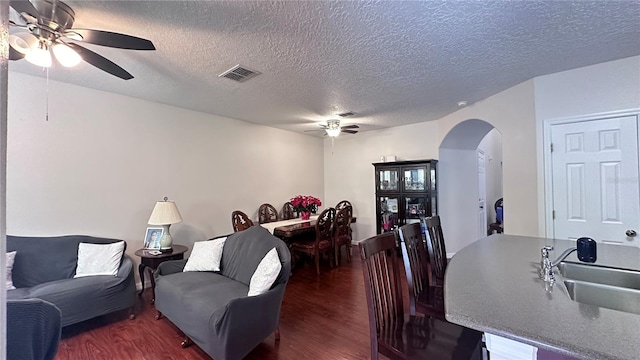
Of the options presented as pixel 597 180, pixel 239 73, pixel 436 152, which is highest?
pixel 239 73

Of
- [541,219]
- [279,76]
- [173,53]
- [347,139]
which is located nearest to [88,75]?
[173,53]

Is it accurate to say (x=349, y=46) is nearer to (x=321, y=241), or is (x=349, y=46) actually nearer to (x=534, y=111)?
(x=534, y=111)

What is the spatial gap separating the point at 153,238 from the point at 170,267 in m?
0.70

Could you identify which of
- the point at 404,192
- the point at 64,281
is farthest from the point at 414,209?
the point at 64,281

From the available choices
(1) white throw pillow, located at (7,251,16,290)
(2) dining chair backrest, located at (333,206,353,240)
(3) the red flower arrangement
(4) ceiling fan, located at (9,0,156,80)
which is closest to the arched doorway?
(2) dining chair backrest, located at (333,206,353,240)

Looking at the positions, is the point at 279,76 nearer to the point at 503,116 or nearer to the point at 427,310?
the point at 427,310

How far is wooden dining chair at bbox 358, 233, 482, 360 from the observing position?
129 centimetres

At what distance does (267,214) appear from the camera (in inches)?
196

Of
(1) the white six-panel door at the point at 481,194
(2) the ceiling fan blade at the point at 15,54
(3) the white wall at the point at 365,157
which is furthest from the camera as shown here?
(1) the white six-panel door at the point at 481,194

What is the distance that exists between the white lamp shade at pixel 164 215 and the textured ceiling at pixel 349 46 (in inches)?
56.4

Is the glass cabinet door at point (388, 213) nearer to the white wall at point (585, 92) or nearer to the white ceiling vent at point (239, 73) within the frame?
the white wall at point (585, 92)

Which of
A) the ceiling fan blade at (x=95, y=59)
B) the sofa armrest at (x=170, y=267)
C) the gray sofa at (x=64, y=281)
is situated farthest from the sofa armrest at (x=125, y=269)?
the ceiling fan blade at (x=95, y=59)

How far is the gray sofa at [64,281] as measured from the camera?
2330 mm

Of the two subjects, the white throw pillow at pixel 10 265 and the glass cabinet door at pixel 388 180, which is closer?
the white throw pillow at pixel 10 265
